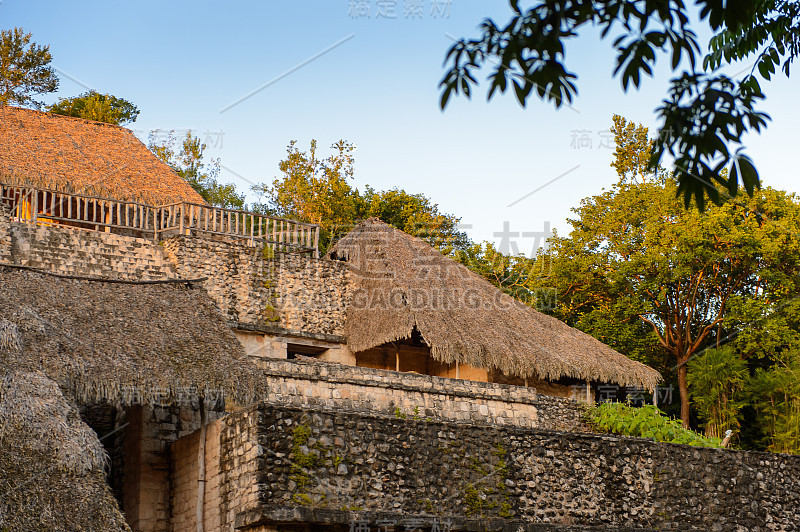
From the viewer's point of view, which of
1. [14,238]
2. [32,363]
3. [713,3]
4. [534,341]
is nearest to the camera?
[713,3]

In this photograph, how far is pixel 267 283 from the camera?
1572cm

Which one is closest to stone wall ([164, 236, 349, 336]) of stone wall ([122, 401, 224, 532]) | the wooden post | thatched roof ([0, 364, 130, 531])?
the wooden post

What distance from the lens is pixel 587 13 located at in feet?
13.4

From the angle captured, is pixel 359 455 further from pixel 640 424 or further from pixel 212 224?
pixel 212 224

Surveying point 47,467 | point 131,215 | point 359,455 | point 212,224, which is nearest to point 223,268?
point 212,224

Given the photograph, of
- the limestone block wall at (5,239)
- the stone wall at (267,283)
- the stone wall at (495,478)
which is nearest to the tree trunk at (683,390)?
the stone wall at (495,478)

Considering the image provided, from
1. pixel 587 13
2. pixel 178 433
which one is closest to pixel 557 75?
pixel 587 13

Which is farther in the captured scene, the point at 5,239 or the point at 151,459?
the point at 5,239

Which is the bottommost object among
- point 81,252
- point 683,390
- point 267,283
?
point 683,390

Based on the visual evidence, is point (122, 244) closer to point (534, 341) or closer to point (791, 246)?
point (534, 341)

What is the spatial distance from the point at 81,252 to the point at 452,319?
Answer: 5.59 meters

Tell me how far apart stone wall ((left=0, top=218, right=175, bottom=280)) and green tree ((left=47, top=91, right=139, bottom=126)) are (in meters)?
8.36

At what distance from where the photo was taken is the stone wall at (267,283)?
49.4 feet

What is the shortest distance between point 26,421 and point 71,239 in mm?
6429
